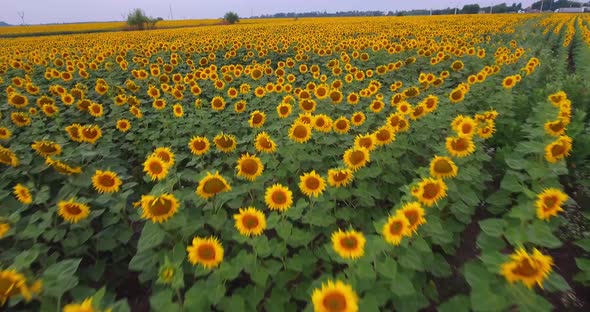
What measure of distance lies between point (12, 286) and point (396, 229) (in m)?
2.31

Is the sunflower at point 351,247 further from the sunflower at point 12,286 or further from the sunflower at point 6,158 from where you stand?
the sunflower at point 6,158

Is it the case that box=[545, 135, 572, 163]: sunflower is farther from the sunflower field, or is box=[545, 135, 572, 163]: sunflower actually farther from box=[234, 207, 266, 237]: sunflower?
box=[234, 207, 266, 237]: sunflower

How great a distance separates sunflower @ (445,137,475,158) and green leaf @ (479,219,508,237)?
1033mm

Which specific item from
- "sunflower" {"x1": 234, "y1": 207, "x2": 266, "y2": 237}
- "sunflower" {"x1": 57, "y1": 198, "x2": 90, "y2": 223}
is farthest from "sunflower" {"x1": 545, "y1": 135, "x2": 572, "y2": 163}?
"sunflower" {"x1": 57, "y1": 198, "x2": 90, "y2": 223}

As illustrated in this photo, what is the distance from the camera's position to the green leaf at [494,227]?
7.26 ft

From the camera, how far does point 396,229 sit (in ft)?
7.02

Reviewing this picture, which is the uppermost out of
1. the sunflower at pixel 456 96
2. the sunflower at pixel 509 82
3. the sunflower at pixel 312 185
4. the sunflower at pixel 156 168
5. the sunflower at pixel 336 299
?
the sunflower at pixel 509 82

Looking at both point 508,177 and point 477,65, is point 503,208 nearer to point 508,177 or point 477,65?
point 508,177

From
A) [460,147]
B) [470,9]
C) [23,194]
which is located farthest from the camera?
[470,9]

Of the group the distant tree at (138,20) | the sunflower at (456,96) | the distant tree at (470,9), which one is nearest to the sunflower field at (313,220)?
the sunflower at (456,96)

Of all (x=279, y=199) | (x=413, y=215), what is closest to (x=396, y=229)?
(x=413, y=215)

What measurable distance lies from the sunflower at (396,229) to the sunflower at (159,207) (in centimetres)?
161

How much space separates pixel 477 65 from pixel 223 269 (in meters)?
9.63

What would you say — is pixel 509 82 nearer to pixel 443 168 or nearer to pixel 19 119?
pixel 443 168
